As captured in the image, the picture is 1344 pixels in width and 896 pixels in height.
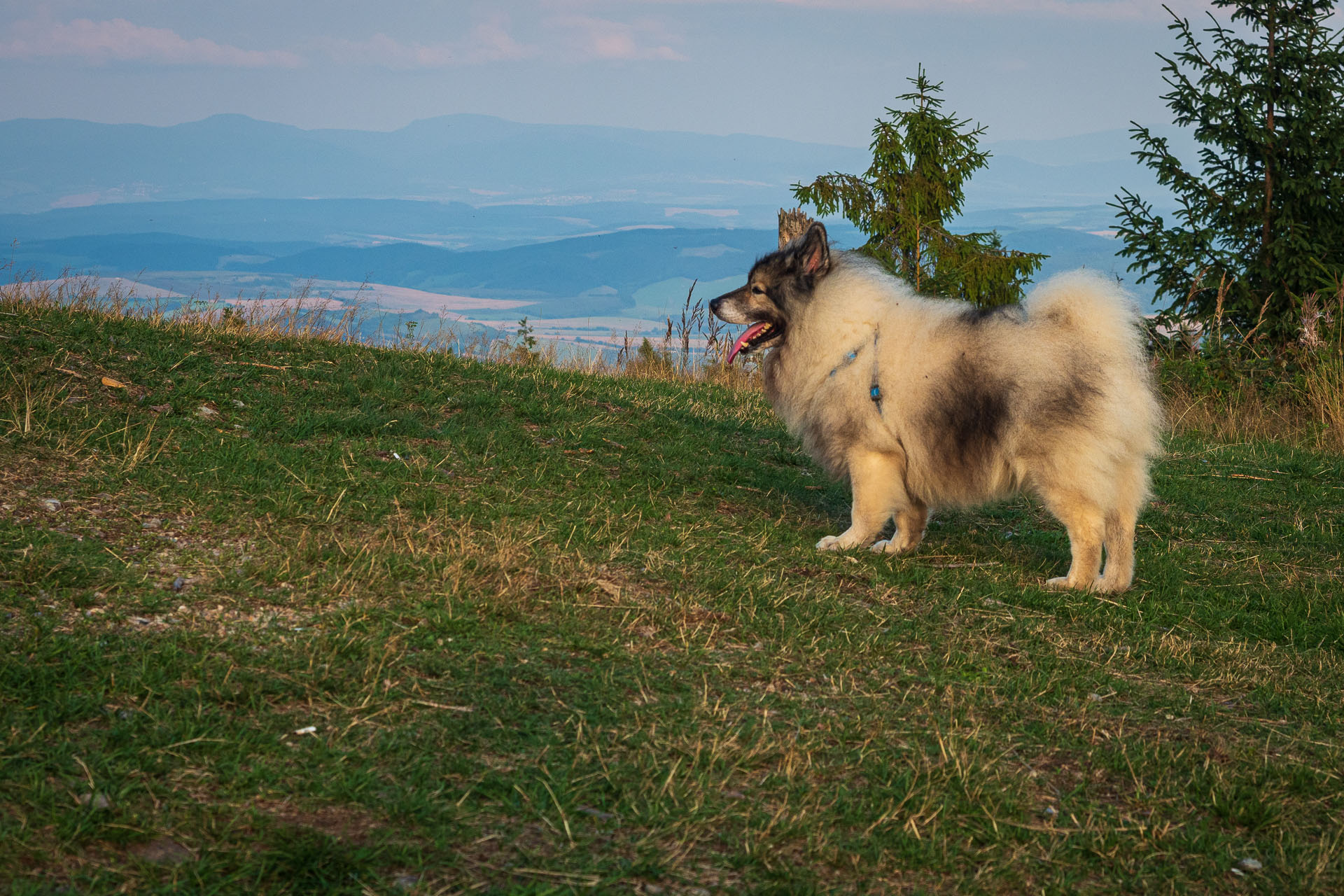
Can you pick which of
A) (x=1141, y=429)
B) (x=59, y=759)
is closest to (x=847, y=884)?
(x=59, y=759)

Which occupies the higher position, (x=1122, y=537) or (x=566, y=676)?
(x=1122, y=537)

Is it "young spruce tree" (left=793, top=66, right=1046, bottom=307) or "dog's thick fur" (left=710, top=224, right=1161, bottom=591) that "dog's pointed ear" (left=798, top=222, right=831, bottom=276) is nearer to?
"dog's thick fur" (left=710, top=224, right=1161, bottom=591)

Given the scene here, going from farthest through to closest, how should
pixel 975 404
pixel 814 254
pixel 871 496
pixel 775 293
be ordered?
pixel 775 293 → pixel 814 254 → pixel 871 496 → pixel 975 404

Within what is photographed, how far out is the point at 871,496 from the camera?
19.7 feet

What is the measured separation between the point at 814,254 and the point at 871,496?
1.46 m

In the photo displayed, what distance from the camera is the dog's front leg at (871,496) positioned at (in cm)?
599

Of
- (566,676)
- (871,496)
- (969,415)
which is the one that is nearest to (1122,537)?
(969,415)

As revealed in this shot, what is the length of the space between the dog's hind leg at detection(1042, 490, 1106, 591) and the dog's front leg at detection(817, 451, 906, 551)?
84cm

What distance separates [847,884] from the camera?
2.82m

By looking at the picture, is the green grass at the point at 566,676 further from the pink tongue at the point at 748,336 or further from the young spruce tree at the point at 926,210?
the young spruce tree at the point at 926,210

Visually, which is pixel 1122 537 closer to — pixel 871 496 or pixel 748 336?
pixel 871 496

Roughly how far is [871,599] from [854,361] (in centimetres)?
150

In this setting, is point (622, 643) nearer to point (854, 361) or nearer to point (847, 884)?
point (847, 884)

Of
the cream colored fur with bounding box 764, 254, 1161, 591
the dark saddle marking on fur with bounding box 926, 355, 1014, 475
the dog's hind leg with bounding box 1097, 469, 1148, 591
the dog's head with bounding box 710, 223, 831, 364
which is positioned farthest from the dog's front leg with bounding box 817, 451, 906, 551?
the dog's hind leg with bounding box 1097, 469, 1148, 591
